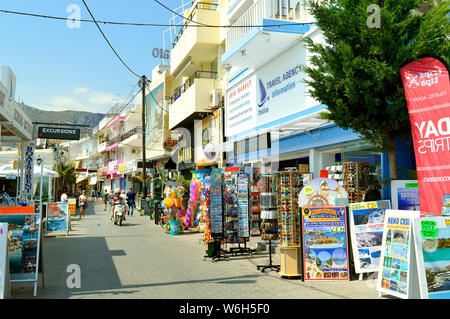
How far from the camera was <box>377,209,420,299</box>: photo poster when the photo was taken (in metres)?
5.38


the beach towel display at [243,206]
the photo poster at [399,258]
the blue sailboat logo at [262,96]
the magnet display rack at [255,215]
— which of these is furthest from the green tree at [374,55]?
the blue sailboat logo at [262,96]

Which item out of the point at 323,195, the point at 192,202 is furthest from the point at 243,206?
the point at 192,202

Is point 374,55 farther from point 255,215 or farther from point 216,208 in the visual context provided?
point 255,215

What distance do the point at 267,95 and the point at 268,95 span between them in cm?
10

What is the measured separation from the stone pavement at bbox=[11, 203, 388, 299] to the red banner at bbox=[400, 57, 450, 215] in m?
1.87

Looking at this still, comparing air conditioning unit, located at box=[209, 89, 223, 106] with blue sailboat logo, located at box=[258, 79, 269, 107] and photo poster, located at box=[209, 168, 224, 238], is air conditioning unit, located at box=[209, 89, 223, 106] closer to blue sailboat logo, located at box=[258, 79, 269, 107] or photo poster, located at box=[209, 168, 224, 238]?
blue sailboat logo, located at box=[258, 79, 269, 107]

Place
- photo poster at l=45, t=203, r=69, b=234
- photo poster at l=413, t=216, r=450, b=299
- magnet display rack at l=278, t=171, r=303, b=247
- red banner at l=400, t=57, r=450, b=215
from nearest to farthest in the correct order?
photo poster at l=413, t=216, r=450, b=299, red banner at l=400, t=57, r=450, b=215, magnet display rack at l=278, t=171, r=303, b=247, photo poster at l=45, t=203, r=69, b=234

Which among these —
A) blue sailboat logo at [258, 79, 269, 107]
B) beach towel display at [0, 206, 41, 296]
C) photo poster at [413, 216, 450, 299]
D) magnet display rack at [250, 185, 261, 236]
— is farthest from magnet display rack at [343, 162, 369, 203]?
blue sailboat logo at [258, 79, 269, 107]

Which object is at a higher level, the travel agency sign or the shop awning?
the travel agency sign

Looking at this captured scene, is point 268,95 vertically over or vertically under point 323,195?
over

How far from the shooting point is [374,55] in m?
6.65

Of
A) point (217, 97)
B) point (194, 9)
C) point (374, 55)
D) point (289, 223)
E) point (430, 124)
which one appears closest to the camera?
point (430, 124)

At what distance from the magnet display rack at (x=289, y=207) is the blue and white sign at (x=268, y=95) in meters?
3.18

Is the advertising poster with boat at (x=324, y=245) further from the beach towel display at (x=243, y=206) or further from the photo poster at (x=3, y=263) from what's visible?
the photo poster at (x=3, y=263)
